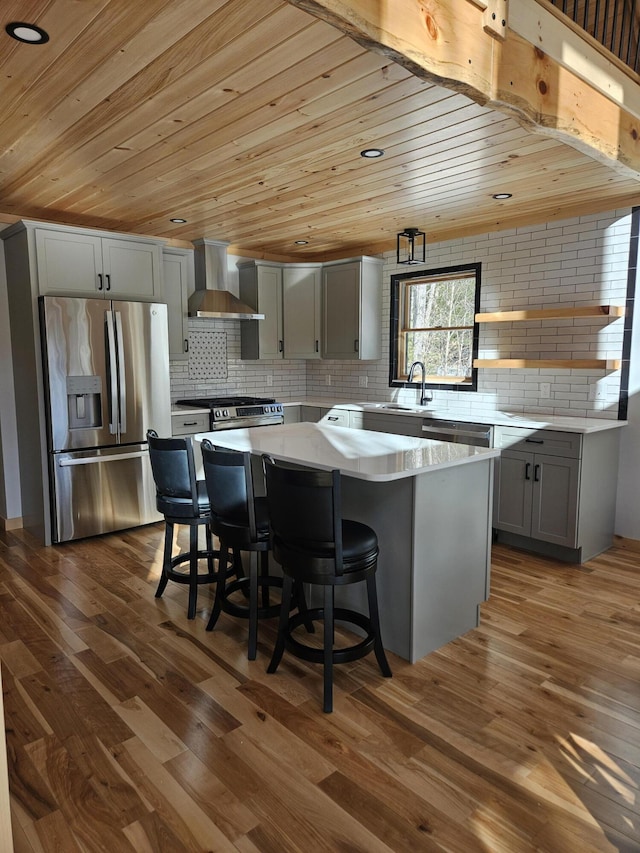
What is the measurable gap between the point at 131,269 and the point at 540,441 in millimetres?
3425

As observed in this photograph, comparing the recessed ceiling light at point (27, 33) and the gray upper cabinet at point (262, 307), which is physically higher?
the recessed ceiling light at point (27, 33)

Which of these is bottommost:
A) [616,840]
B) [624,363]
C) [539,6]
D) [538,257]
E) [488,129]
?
[616,840]

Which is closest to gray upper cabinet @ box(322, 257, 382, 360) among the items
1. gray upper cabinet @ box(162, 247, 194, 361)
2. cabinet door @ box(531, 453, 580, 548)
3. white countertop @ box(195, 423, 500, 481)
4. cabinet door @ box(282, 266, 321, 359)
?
cabinet door @ box(282, 266, 321, 359)

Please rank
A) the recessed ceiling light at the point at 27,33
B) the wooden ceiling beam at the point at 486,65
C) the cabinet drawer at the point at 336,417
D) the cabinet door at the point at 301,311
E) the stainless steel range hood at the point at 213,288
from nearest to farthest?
1. the wooden ceiling beam at the point at 486,65
2. the recessed ceiling light at the point at 27,33
3. the stainless steel range hood at the point at 213,288
4. the cabinet drawer at the point at 336,417
5. the cabinet door at the point at 301,311

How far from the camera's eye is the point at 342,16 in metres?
1.58

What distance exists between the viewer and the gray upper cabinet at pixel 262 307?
578 cm

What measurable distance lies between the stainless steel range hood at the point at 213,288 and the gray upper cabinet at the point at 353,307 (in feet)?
2.88

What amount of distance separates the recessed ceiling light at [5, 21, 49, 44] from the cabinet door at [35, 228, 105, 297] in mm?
2278

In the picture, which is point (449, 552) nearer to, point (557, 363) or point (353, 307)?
point (557, 363)

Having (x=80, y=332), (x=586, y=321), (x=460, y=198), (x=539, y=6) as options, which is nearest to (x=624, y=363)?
(x=586, y=321)

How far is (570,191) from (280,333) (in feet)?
10.1

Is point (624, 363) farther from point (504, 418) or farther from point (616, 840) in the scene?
point (616, 840)

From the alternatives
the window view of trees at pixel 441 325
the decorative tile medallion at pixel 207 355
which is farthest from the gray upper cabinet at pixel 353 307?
the decorative tile medallion at pixel 207 355

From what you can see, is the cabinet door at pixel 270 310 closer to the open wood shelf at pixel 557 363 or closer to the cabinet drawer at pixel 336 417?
the cabinet drawer at pixel 336 417
